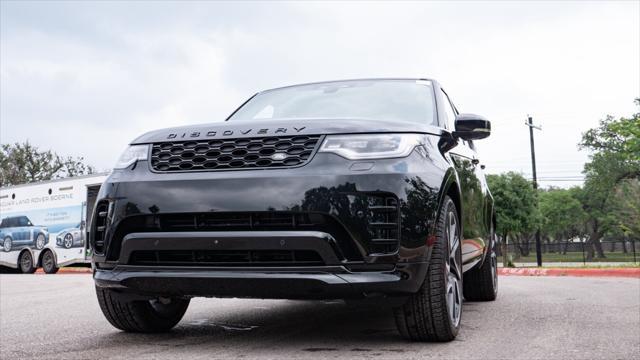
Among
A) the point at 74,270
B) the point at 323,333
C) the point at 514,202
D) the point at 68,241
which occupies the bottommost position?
the point at 74,270

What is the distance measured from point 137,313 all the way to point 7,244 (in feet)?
69.3

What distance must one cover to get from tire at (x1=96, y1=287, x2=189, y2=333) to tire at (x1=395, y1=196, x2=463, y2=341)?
162 centimetres

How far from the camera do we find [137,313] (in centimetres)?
423

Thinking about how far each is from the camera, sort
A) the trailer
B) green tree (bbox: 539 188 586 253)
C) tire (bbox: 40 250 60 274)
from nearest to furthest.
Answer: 1. the trailer
2. tire (bbox: 40 250 60 274)
3. green tree (bbox: 539 188 586 253)

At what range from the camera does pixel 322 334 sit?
4223 millimetres

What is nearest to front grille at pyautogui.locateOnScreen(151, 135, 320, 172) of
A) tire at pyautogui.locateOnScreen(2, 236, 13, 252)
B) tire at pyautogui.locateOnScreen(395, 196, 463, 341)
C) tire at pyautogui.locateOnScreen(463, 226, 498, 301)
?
tire at pyautogui.locateOnScreen(395, 196, 463, 341)

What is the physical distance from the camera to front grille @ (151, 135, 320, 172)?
352 cm

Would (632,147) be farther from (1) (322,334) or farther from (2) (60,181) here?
(1) (322,334)

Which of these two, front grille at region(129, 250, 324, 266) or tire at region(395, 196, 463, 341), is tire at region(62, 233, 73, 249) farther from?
tire at region(395, 196, 463, 341)

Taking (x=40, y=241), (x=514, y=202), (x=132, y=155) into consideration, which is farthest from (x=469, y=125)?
(x=514, y=202)

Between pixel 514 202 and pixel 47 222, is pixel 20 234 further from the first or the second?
pixel 514 202

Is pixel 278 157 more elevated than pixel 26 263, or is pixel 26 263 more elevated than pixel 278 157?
pixel 278 157

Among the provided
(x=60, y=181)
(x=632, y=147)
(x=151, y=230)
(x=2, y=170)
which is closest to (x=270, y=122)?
(x=151, y=230)

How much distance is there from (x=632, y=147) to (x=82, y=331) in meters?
31.7
